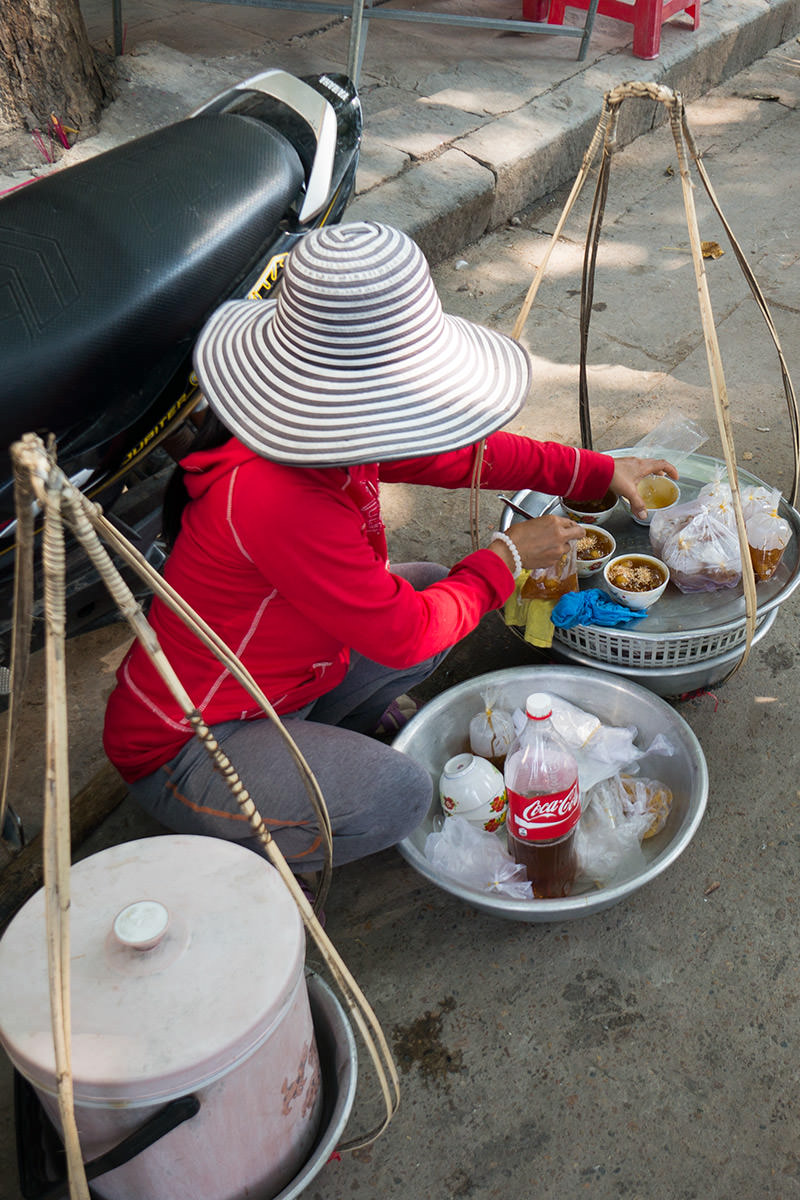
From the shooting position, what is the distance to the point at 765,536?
2051mm

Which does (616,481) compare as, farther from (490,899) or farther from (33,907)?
(33,907)

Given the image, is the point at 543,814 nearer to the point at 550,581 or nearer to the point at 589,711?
the point at 589,711

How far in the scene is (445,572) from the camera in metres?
2.19

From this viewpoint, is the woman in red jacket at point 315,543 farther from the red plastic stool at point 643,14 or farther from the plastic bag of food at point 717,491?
the red plastic stool at point 643,14

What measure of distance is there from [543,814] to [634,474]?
0.83 meters

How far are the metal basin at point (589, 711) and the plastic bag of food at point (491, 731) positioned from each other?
2 cm

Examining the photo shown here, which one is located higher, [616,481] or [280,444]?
[280,444]

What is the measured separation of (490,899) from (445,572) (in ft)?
2.51

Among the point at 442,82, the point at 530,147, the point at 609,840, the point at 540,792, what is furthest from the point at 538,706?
the point at 442,82

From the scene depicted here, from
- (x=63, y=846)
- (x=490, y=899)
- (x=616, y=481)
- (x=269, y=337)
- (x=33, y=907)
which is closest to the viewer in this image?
(x=63, y=846)

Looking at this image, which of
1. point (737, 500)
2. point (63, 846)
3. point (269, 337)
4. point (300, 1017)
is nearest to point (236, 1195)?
point (300, 1017)

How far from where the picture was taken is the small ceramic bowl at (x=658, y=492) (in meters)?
2.28

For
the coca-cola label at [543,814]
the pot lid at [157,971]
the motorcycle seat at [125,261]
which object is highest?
the motorcycle seat at [125,261]

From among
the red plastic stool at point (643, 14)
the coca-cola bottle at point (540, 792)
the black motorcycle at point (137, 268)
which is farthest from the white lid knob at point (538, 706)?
the red plastic stool at point (643, 14)
